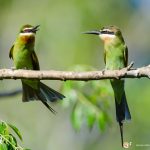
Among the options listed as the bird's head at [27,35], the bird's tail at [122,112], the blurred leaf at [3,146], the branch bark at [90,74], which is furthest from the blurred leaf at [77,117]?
the blurred leaf at [3,146]

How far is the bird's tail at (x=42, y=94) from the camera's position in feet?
16.5

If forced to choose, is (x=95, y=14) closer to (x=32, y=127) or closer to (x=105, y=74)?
(x=32, y=127)

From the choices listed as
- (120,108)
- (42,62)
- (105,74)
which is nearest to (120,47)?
(120,108)

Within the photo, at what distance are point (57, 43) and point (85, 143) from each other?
293cm

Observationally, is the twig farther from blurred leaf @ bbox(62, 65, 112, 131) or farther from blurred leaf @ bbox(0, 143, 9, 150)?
blurred leaf @ bbox(62, 65, 112, 131)

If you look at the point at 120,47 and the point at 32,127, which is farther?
the point at 32,127

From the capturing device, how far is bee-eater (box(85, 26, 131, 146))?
4.96m

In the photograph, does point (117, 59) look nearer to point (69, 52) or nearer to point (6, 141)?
point (6, 141)

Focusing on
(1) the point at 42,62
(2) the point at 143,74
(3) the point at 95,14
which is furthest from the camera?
(3) the point at 95,14

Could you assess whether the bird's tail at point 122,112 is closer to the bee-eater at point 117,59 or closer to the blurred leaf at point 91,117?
the bee-eater at point 117,59

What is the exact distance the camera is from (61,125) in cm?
1087

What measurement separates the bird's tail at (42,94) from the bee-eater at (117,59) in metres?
0.38

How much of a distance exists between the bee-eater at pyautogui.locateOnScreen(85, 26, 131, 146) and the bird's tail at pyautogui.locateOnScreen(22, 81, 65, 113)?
379 mm

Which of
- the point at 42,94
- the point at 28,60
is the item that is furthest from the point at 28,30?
the point at 42,94
